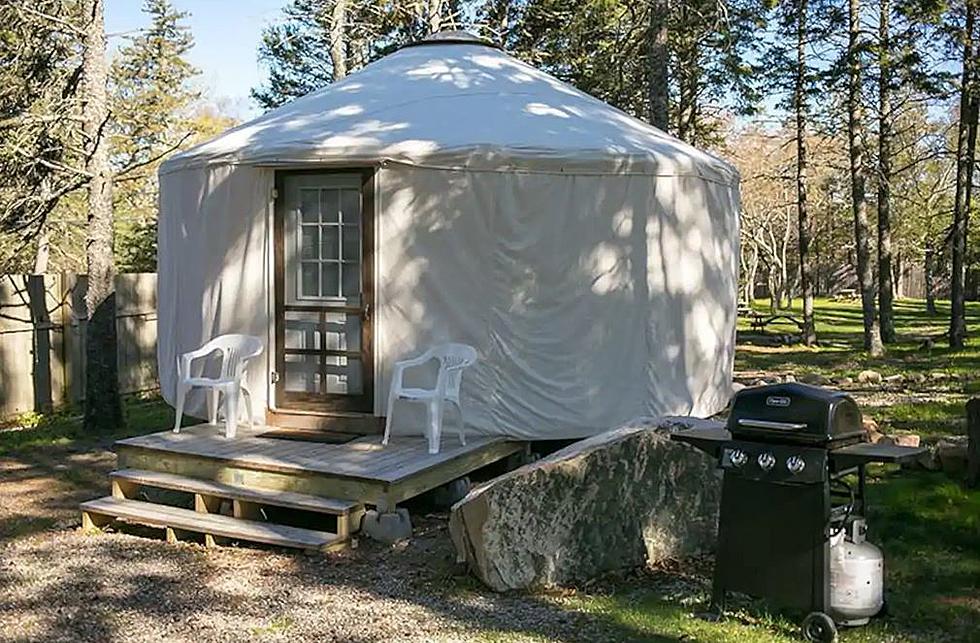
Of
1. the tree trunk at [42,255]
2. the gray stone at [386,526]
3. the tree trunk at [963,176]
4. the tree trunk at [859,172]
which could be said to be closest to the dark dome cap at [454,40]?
the gray stone at [386,526]

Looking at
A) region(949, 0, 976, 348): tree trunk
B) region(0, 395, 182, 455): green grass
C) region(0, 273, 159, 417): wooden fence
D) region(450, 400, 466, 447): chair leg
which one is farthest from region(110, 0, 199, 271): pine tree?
region(949, 0, 976, 348): tree trunk

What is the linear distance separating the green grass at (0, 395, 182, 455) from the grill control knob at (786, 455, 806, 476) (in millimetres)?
6187

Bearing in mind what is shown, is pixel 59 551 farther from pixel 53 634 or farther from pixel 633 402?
pixel 633 402

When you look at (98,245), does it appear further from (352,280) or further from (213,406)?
(352,280)

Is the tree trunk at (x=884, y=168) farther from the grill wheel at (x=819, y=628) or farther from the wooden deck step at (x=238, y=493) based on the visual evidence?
the grill wheel at (x=819, y=628)

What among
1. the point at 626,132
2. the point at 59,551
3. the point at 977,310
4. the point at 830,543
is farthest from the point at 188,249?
the point at 977,310

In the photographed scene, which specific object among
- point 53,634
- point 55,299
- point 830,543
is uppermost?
point 55,299

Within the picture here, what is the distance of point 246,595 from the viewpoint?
429cm

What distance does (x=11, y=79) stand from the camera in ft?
31.8

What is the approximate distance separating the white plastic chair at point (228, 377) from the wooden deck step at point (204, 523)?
753 millimetres

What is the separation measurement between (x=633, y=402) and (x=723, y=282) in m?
1.47

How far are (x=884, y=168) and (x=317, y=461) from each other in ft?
39.3

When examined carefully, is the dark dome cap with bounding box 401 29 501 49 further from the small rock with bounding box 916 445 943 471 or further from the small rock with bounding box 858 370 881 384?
the small rock with bounding box 858 370 881 384

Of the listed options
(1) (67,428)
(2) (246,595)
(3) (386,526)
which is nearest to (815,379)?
(3) (386,526)
